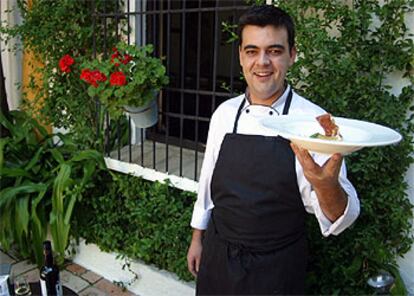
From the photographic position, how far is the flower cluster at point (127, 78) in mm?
2766

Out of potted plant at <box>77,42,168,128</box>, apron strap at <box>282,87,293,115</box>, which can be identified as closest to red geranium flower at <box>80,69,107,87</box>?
potted plant at <box>77,42,168,128</box>

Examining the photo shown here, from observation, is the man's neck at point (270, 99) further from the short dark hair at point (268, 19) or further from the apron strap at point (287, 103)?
the short dark hair at point (268, 19)

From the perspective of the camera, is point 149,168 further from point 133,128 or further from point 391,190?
point 391,190

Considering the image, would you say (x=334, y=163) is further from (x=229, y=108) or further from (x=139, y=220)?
(x=139, y=220)

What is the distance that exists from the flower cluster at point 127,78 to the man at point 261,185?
3.98 ft

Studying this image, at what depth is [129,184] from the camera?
308 centimetres

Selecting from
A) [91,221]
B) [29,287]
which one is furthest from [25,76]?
[29,287]

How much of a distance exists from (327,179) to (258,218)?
41cm

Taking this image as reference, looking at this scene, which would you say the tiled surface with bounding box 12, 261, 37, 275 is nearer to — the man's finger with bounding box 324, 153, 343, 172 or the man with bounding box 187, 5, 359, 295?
the man with bounding box 187, 5, 359, 295

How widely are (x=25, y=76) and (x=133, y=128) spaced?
1493 millimetres

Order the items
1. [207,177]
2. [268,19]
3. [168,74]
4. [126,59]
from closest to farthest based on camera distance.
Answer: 1. [268,19]
2. [207,177]
3. [126,59]
4. [168,74]

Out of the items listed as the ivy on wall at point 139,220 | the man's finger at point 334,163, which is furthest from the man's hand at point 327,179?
the ivy on wall at point 139,220

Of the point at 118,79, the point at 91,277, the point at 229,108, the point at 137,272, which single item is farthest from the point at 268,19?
the point at 91,277

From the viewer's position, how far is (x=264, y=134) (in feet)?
5.16
